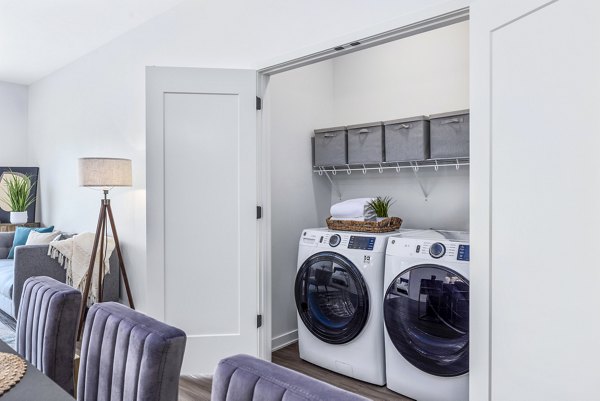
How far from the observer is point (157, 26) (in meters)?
3.74

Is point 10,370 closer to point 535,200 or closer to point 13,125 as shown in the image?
point 535,200

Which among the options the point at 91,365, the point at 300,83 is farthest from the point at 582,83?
the point at 300,83

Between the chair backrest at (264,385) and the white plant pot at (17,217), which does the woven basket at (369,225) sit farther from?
the white plant pot at (17,217)

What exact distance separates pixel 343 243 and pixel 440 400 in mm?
1089

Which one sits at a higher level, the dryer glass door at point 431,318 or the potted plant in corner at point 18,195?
the potted plant in corner at point 18,195

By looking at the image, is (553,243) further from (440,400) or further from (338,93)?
(338,93)

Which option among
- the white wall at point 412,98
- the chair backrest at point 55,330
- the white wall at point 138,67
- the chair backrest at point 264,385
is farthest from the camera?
the white wall at point 412,98

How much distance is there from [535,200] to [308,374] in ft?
6.57

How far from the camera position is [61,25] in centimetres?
395

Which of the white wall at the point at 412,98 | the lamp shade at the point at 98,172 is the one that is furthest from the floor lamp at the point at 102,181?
the white wall at the point at 412,98

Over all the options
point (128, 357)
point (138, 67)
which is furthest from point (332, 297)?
point (138, 67)

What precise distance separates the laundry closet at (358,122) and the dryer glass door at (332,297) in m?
0.38

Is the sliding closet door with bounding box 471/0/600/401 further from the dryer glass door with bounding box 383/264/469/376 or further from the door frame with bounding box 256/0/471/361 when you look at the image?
the dryer glass door with bounding box 383/264/469/376

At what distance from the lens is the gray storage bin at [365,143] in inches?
130
